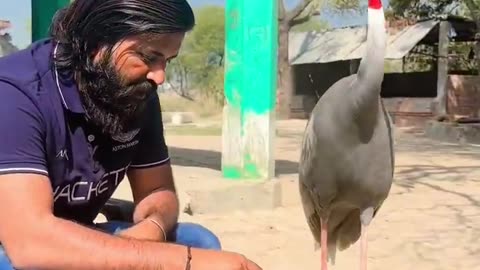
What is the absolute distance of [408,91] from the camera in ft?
74.3

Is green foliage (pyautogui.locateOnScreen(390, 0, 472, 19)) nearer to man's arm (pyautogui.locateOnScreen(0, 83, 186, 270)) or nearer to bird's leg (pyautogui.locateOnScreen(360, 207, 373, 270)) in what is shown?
bird's leg (pyautogui.locateOnScreen(360, 207, 373, 270))

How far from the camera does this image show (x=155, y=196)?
2.20 metres

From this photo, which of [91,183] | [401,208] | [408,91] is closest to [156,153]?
[91,183]

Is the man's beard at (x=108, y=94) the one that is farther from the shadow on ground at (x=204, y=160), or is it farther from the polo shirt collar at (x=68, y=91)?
the shadow on ground at (x=204, y=160)

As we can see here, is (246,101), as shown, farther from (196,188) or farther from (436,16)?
(436,16)

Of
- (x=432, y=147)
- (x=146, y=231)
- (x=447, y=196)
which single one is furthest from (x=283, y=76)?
(x=146, y=231)

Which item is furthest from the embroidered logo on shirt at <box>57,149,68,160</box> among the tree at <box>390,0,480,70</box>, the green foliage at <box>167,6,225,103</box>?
the green foliage at <box>167,6,225,103</box>

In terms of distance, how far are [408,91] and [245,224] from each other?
57.8ft

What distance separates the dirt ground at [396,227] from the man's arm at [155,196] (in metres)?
2.46

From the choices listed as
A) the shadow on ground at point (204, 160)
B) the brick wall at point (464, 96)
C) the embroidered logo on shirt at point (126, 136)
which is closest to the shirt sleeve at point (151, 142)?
the embroidered logo on shirt at point (126, 136)

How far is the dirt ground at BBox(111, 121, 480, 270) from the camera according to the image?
4.88m

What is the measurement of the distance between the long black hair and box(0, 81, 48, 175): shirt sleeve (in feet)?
0.49

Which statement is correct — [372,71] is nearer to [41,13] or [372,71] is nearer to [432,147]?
[41,13]

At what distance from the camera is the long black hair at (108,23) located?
173 centimetres
